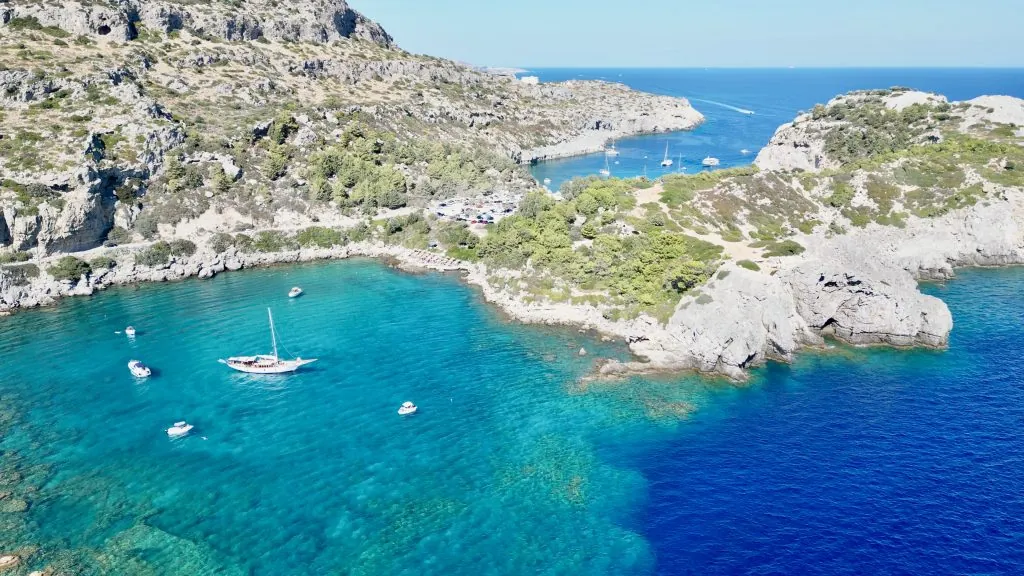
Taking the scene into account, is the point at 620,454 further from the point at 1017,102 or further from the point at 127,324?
the point at 1017,102

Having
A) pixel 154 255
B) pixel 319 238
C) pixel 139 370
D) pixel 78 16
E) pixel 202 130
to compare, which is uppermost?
pixel 78 16

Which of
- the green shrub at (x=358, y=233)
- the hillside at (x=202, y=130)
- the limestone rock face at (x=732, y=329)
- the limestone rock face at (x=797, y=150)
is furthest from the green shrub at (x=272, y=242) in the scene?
the limestone rock face at (x=797, y=150)

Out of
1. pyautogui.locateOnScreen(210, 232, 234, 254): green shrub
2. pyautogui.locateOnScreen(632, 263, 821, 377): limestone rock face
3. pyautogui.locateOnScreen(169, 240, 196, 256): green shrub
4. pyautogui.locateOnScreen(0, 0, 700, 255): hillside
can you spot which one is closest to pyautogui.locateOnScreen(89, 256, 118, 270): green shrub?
pyautogui.locateOnScreen(0, 0, 700, 255): hillside

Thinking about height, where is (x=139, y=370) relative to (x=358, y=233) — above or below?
below

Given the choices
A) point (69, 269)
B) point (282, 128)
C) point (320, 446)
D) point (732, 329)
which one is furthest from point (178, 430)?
point (282, 128)

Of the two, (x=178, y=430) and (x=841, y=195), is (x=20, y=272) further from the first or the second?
(x=841, y=195)

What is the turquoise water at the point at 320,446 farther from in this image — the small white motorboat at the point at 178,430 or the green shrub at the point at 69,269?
the green shrub at the point at 69,269

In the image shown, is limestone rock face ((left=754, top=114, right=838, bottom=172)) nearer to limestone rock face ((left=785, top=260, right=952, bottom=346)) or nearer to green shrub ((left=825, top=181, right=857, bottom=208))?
green shrub ((left=825, top=181, right=857, bottom=208))
